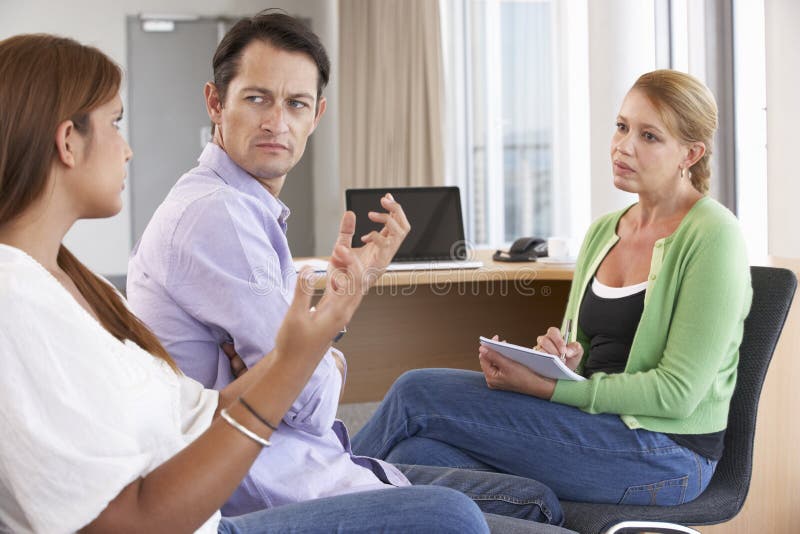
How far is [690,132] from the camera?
6.56ft

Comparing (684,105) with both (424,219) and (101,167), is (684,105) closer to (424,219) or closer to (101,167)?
(424,219)

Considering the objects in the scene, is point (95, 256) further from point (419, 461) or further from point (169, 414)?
point (169, 414)

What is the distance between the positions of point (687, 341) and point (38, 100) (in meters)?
1.28

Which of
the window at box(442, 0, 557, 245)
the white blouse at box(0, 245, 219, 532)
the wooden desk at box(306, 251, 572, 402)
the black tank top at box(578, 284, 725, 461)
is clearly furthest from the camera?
the window at box(442, 0, 557, 245)

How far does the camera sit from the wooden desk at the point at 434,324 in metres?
3.13

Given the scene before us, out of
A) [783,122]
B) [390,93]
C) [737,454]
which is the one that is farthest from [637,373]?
[390,93]

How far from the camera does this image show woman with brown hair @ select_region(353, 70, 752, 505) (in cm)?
171

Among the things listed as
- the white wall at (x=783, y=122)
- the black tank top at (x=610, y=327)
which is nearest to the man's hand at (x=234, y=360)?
the black tank top at (x=610, y=327)

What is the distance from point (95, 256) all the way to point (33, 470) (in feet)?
22.8

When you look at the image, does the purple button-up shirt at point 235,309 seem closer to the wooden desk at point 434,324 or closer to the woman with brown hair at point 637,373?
the woman with brown hair at point 637,373

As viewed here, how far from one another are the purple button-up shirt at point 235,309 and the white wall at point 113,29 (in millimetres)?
5797

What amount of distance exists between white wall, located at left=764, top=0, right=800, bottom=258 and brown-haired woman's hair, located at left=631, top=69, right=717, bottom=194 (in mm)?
849

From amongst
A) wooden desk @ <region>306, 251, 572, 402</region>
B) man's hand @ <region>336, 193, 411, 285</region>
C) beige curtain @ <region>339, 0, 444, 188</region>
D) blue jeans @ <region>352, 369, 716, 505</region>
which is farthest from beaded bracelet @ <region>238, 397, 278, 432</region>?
beige curtain @ <region>339, 0, 444, 188</region>

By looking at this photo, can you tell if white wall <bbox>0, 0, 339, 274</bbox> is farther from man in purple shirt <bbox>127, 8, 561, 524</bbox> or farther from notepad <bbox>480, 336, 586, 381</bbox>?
man in purple shirt <bbox>127, 8, 561, 524</bbox>
